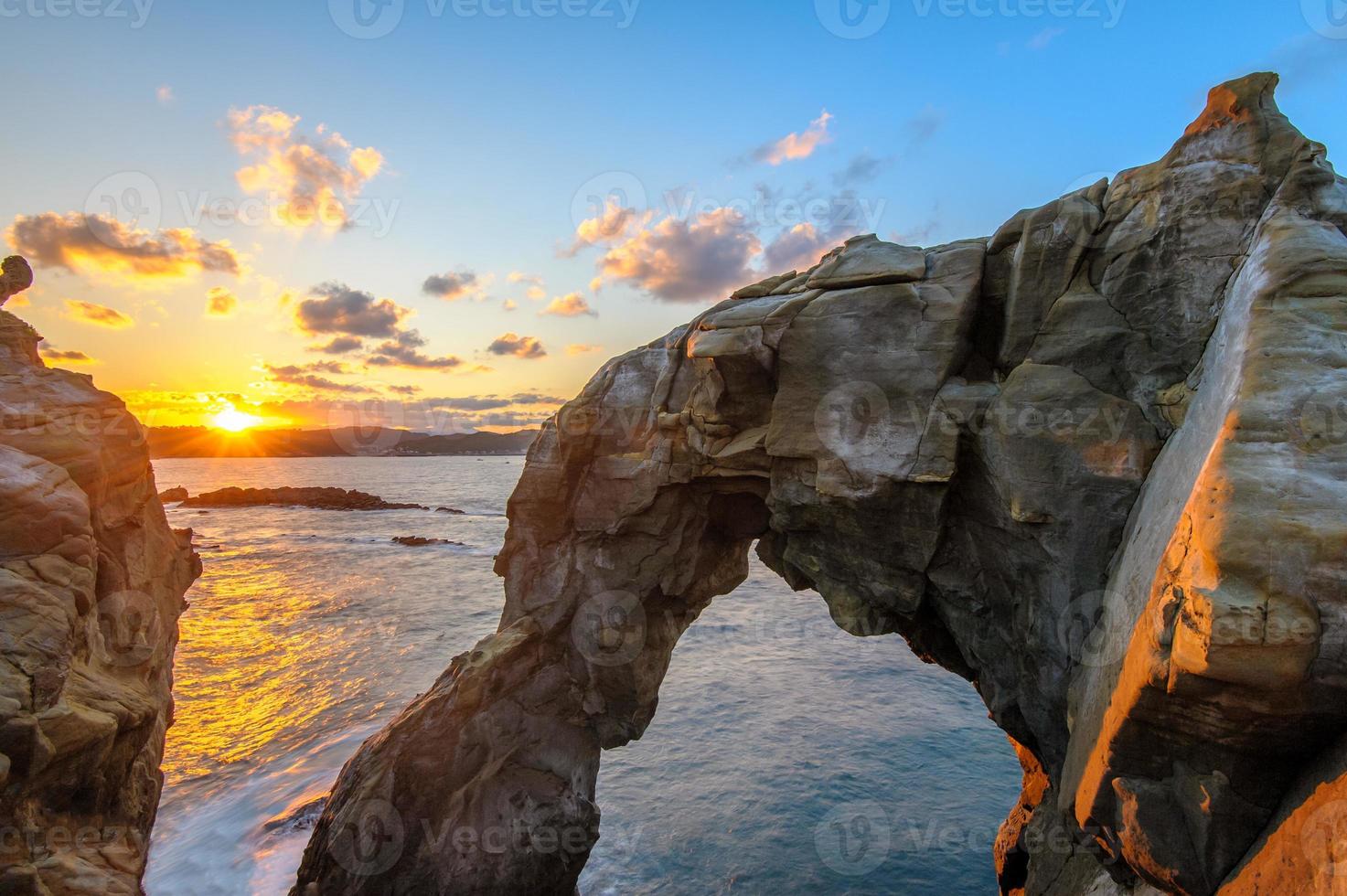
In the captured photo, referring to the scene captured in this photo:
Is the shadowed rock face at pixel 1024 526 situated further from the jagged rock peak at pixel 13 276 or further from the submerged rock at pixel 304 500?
A: the submerged rock at pixel 304 500

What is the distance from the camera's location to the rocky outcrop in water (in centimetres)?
757

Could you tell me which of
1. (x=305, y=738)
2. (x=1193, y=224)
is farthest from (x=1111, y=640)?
(x=305, y=738)

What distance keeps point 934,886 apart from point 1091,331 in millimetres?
14503

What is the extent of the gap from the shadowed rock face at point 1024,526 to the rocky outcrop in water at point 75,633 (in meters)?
4.49

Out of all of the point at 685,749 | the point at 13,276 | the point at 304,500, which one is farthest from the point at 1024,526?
the point at 304,500

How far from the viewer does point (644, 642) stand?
15.2 m

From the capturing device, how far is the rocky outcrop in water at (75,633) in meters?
7.57

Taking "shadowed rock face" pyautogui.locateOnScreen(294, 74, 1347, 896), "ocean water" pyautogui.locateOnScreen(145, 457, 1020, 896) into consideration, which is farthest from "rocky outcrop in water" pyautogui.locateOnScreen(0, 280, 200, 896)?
"ocean water" pyautogui.locateOnScreen(145, 457, 1020, 896)

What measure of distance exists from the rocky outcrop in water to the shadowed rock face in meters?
4.49

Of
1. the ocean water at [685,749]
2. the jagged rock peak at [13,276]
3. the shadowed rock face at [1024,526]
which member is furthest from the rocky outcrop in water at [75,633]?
the ocean water at [685,749]

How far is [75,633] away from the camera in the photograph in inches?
350

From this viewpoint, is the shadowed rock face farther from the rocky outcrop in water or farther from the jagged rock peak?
the jagged rock peak

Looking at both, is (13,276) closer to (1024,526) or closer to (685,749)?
(1024,526)

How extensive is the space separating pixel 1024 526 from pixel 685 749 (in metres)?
18.1
